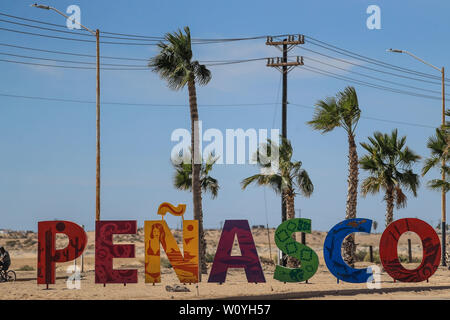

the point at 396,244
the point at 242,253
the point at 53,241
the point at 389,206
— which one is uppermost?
the point at 389,206

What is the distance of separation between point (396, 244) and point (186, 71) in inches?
484

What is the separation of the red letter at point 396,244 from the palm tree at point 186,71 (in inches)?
366

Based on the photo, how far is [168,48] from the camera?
33219 mm

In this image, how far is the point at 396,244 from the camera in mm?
28625

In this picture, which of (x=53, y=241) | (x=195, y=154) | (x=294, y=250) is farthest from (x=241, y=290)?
(x=195, y=154)

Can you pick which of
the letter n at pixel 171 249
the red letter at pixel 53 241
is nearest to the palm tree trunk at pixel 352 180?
the letter n at pixel 171 249

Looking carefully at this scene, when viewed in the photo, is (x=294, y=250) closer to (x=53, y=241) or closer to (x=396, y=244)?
(x=396, y=244)

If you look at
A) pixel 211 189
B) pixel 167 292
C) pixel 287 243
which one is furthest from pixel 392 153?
pixel 167 292

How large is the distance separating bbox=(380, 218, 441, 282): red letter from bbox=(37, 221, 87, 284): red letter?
475 inches

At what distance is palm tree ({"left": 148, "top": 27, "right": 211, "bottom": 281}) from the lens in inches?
1304

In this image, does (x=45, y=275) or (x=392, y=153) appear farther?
(x=392, y=153)

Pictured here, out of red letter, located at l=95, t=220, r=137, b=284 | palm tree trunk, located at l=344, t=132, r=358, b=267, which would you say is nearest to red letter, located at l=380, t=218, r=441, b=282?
palm tree trunk, located at l=344, t=132, r=358, b=267
